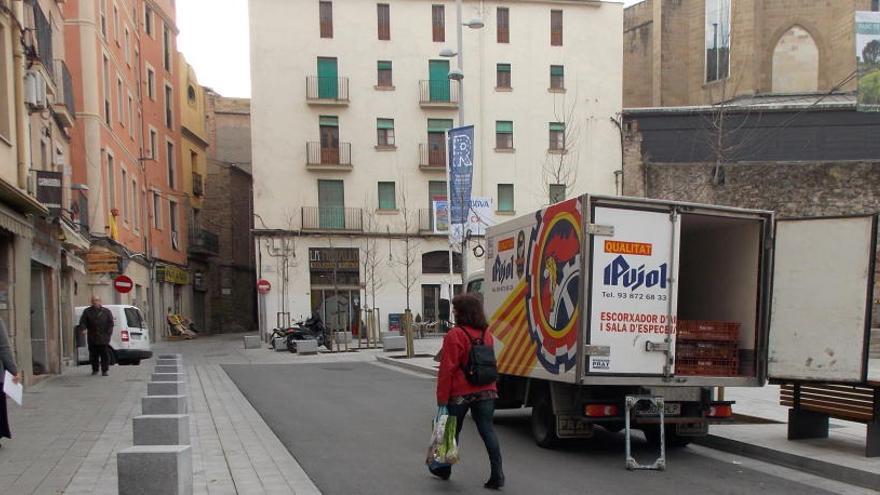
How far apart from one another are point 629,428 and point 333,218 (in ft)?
99.9

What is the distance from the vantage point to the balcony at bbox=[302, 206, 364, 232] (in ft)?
119

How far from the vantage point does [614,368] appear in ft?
23.7

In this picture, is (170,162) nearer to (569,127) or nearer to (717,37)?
(569,127)

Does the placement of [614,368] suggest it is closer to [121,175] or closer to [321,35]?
[121,175]

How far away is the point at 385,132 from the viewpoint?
37719 millimetres

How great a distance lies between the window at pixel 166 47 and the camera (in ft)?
129

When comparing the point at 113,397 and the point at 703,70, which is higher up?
the point at 703,70

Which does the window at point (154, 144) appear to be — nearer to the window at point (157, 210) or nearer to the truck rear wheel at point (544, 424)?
the window at point (157, 210)

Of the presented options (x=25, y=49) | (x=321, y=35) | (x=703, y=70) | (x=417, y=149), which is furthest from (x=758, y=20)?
(x=25, y=49)

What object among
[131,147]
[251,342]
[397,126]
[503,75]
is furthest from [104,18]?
[503,75]

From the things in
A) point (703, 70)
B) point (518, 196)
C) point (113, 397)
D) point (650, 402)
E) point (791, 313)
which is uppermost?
point (703, 70)

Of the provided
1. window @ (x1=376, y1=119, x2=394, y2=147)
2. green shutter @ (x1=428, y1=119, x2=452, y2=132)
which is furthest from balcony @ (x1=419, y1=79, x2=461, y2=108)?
window @ (x1=376, y1=119, x2=394, y2=147)

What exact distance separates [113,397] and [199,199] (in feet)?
110

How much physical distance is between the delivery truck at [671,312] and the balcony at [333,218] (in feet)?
94.3
